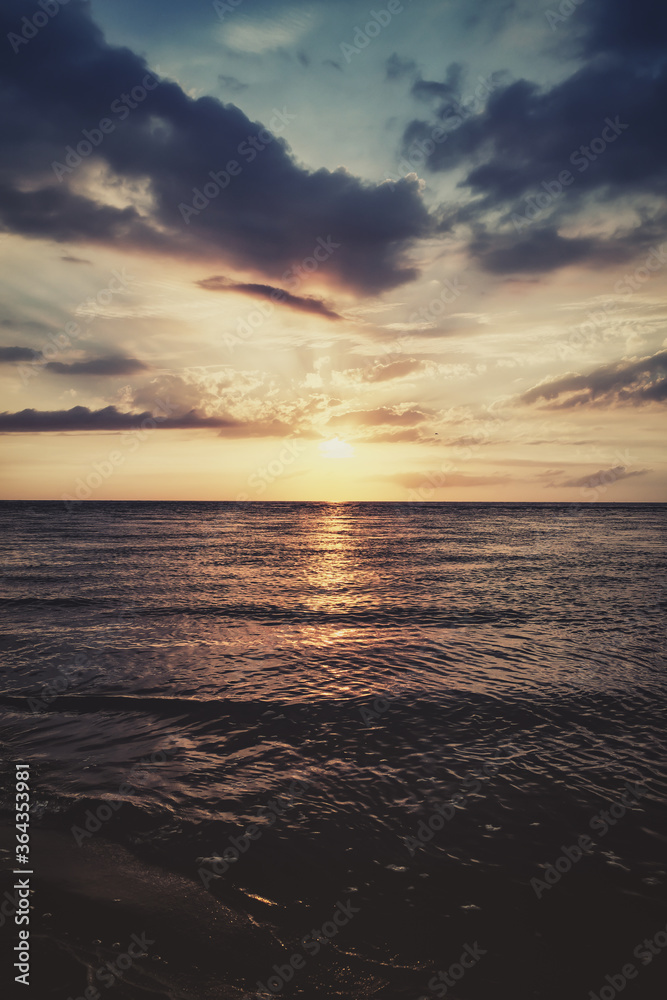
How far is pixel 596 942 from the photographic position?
4523mm

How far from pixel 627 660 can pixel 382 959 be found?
11.0 m

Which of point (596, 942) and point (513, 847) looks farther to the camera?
point (513, 847)

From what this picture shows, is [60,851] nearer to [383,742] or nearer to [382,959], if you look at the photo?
[382,959]

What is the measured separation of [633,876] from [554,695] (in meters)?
5.11

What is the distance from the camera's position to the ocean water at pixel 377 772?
4.53 metres

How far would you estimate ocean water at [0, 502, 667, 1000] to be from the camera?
4.53m

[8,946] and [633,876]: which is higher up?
[8,946]

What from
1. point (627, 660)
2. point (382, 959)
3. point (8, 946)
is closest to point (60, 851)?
point (8, 946)

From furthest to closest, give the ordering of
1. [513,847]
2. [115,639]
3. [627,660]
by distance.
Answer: [115,639] → [627,660] → [513,847]

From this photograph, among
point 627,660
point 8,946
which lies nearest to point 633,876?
point 8,946

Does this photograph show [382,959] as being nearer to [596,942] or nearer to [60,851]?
[596,942]

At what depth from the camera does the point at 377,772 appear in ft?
24.2

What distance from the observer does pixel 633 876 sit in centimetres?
537

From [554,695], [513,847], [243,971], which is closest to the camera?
[243,971]
